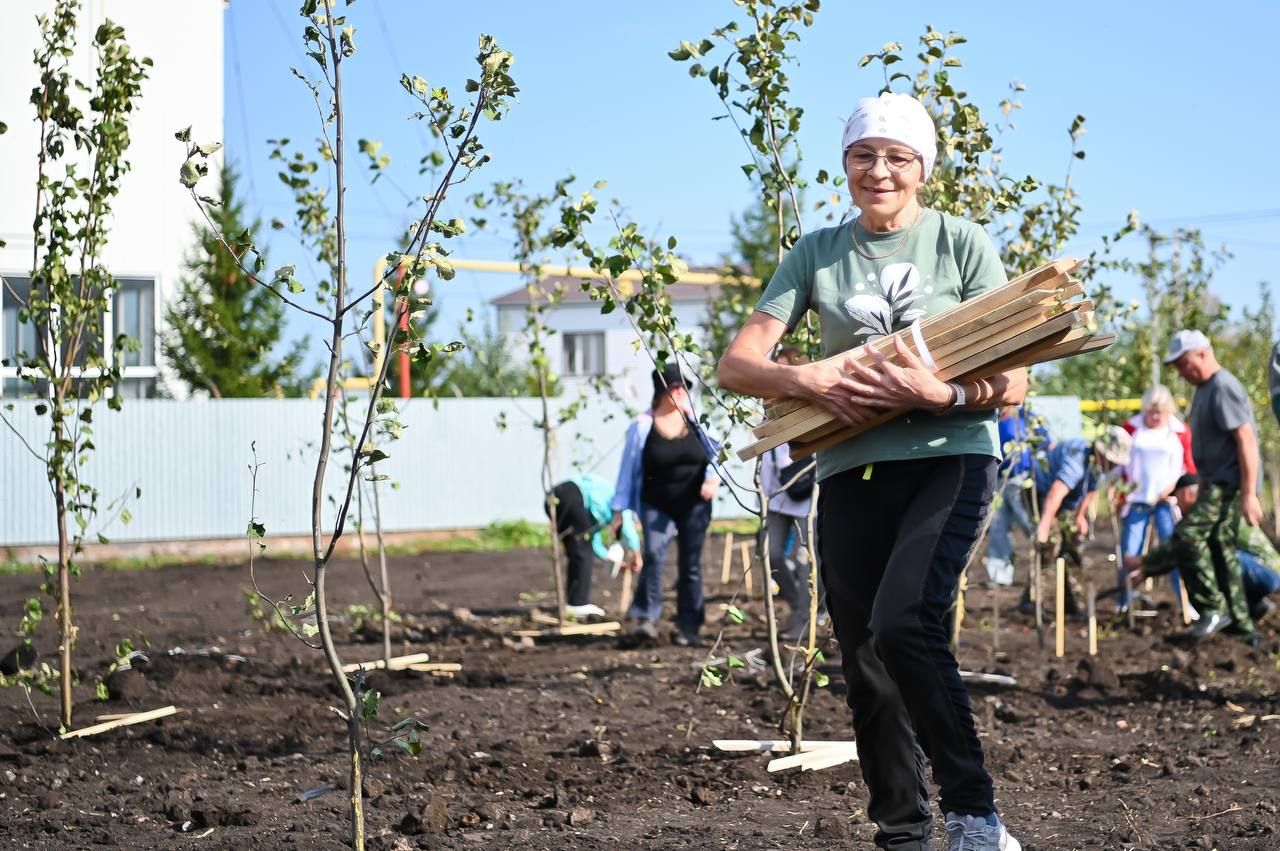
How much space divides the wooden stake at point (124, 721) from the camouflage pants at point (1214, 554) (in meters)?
5.92

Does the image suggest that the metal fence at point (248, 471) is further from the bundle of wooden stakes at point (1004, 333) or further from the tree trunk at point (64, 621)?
the bundle of wooden stakes at point (1004, 333)

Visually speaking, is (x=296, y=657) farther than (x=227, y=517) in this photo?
No

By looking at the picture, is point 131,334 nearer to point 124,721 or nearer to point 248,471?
point 248,471

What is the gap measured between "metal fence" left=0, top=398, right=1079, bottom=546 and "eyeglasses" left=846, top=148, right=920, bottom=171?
1156 centimetres

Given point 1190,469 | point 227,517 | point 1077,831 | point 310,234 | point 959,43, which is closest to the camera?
point 1077,831

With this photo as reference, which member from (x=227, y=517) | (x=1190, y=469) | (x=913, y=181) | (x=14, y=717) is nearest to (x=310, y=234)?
(x=14, y=717)

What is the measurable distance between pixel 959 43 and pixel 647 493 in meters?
4.20

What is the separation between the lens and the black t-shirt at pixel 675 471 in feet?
30.6

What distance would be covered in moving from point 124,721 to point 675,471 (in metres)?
4.18

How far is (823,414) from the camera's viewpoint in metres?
3.62

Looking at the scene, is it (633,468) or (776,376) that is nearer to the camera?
(776,376)

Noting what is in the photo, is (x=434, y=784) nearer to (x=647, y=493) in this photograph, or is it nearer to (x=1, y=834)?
(x=1, y=834)

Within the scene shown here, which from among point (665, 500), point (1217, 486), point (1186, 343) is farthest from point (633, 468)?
point (1217, 486)

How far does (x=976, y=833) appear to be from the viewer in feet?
11.6
